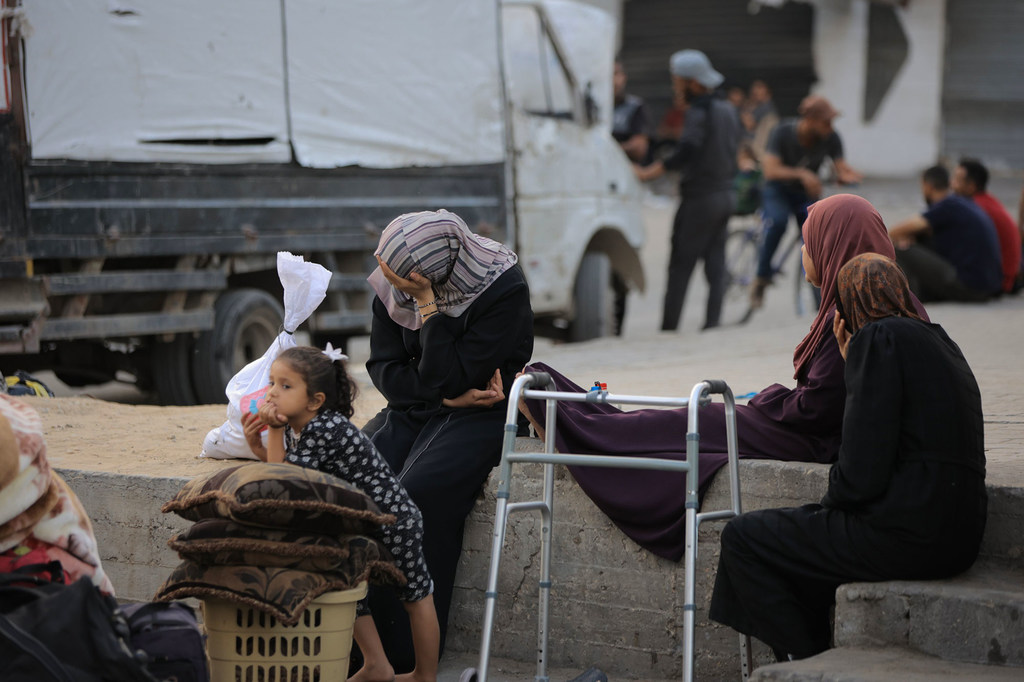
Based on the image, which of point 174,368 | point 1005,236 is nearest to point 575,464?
point 174,368

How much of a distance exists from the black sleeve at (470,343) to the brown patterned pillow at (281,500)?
31.6 inches

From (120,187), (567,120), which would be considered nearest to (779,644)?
(120,187)

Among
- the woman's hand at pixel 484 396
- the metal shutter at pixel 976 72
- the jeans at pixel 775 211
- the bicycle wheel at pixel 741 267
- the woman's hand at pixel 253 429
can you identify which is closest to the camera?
the woman's hand at pixel 253 429

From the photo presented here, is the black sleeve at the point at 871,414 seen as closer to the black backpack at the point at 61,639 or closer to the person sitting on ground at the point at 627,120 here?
the black backpack at the point at 61,639

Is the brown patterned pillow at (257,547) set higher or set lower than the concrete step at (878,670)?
higher

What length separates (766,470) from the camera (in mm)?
3752

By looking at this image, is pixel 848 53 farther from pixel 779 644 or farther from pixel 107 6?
pixel 779 644

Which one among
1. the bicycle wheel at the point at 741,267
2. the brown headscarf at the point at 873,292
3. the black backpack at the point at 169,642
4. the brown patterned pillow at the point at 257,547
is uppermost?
the brown headscarf at the point at 873,292

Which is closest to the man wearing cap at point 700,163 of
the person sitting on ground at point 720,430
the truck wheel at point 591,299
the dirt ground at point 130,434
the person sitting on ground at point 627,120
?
the truck wheel at point 591,299

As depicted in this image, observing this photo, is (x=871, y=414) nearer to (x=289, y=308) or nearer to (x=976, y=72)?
(x=289, y=308)

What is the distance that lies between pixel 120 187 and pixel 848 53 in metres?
14.9

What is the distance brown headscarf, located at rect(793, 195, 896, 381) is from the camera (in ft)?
12.4

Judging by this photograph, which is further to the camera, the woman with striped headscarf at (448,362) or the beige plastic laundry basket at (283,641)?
the woman with striped headscarf at (448,362)

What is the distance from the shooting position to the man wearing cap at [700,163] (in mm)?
9195
